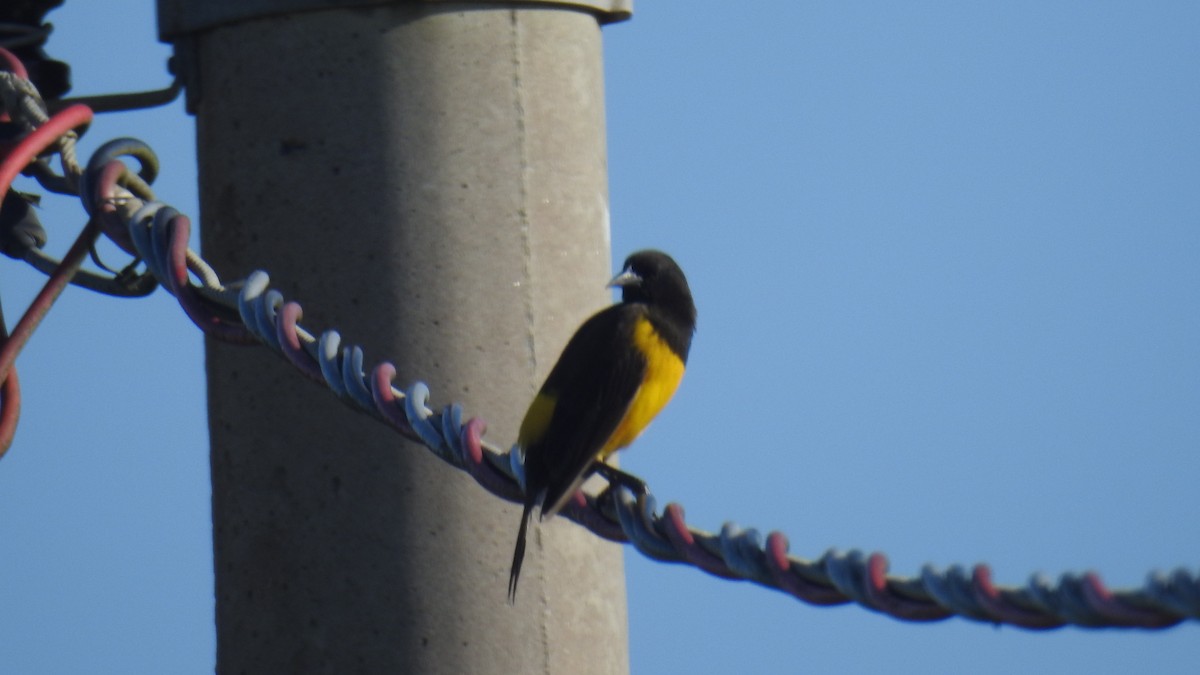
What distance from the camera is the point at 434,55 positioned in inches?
146

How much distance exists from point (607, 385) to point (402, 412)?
3.49 feet

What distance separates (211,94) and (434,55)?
1.69 ft

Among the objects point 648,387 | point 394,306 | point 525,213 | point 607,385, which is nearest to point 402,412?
point 394,306

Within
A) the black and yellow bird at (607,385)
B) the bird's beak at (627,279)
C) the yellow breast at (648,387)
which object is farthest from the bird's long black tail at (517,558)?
the bird's beak at (627,279)

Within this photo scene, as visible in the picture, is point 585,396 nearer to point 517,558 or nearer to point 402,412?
point 517,558

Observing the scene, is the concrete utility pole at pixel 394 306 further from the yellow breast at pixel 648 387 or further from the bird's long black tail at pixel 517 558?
the yellow breast at pixel 648 387

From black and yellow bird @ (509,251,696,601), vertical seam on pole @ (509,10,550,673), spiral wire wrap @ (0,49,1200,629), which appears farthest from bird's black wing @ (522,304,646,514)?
spiral wire wrap @ (0,49,1200,629)

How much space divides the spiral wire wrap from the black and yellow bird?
0.23m

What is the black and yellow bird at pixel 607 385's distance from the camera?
359 cm

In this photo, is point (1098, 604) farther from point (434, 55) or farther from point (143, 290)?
point (143, 290)

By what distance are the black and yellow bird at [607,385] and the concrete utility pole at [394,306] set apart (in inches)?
2.9

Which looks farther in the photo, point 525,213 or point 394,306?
point 525,213

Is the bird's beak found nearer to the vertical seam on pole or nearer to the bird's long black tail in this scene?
the vertical seam on pole

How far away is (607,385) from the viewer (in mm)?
4059
